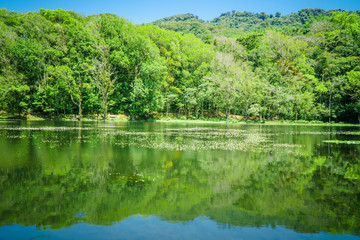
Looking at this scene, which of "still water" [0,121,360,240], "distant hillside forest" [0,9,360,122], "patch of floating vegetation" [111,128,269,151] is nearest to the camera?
"still water" [0,121,360,240]

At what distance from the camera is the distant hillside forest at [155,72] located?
52.1 metres

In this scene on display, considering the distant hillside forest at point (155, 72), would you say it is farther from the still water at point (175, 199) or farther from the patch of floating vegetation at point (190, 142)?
the still water at point (175, 199)

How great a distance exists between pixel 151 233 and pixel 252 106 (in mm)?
56302

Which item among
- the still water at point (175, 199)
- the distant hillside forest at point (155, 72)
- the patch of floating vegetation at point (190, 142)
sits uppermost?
the distant hillside forest at point (155, 72)

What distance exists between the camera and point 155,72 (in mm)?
55750

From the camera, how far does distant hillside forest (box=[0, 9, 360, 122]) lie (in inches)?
2052

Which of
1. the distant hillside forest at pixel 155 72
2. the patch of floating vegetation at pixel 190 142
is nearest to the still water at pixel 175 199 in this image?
the patch of floating vegetation at pixel 190 142

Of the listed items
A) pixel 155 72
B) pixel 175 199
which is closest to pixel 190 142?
pixel 175 199

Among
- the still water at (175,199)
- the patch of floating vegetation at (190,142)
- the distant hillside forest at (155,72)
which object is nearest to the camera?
the still water at (175,199)

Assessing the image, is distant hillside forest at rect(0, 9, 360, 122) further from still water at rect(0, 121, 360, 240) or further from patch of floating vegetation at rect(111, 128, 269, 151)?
still water at rect(0, 121, 360, 240)

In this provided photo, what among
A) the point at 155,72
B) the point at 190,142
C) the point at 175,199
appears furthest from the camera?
the point at 155,72

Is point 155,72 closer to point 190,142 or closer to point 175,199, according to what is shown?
point 190,142

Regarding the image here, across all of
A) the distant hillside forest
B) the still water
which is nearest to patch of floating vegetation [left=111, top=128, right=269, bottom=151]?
the still water

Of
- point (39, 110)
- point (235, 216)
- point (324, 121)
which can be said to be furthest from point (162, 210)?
point (324, 121)
